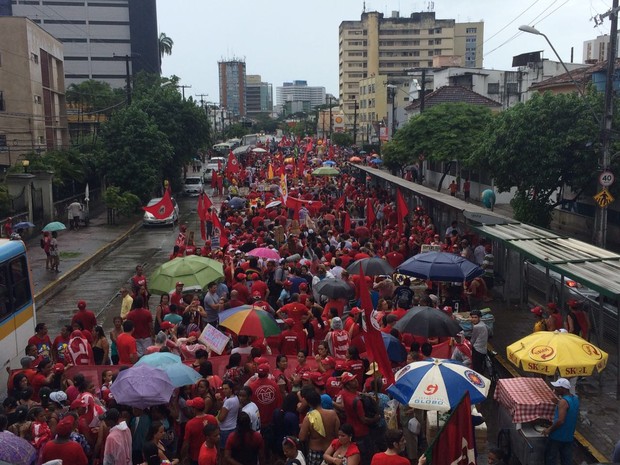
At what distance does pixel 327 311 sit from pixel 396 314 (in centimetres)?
138

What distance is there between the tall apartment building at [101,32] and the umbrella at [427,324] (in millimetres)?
102975

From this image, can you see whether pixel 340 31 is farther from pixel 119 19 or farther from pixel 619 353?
pixel 619 353

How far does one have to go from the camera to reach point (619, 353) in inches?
420

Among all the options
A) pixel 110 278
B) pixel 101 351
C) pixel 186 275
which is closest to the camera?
pixel 101 351

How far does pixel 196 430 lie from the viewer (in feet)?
24.3

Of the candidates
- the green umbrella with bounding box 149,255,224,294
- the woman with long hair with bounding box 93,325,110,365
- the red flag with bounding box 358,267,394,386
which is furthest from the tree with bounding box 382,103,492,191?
the red flag with bounding box 358,267,394,386

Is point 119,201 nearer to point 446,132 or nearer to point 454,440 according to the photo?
point 446,132

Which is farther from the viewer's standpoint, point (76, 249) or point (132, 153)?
point (132, 153)

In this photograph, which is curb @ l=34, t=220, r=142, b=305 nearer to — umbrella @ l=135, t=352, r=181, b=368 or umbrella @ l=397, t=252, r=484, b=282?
umbrella @ l=397, t=252, r=484, b=282

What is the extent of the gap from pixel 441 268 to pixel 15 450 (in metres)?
8.80

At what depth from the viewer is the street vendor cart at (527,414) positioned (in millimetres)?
8062

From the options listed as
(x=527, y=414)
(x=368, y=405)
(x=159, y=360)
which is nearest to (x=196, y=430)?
(x=159, y=360)

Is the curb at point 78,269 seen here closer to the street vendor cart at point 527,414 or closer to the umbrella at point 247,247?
the umbrella at point 247,247

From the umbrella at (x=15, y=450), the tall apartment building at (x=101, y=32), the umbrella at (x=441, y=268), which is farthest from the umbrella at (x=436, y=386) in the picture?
the tall apartment building at (x=101, y=32)
